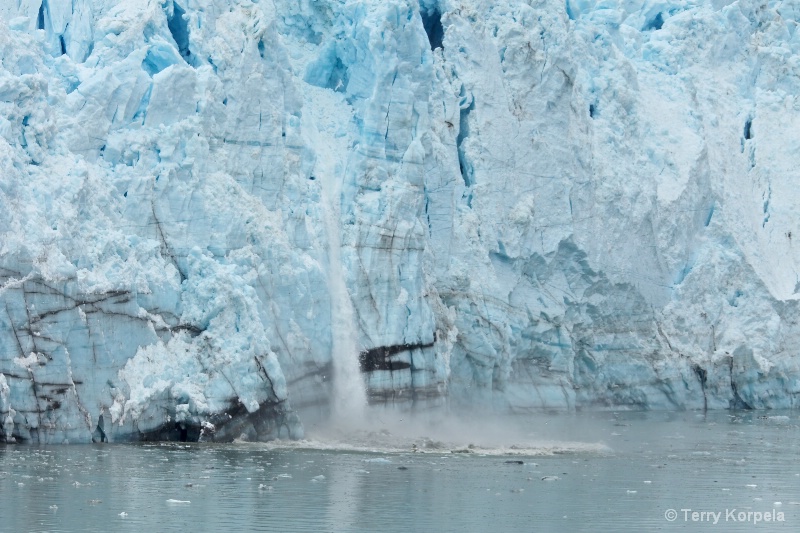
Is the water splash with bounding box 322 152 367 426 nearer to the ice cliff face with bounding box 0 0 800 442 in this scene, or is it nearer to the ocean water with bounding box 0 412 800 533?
the ice cliff face with bounding box 0 0 800 442

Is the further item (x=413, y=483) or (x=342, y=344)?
(x=342, y=344)

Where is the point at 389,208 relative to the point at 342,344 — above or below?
above

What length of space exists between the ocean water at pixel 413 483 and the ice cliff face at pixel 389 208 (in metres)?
1.06

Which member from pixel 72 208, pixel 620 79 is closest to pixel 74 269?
pixel 72 208

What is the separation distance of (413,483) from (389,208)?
19.4 feet

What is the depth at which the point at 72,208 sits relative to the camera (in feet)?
52.4

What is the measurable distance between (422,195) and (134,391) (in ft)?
19.0

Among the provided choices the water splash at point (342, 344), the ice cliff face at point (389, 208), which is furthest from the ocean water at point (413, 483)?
the ice cliff face at point (389, 208)

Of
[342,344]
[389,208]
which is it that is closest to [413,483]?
[342,344]

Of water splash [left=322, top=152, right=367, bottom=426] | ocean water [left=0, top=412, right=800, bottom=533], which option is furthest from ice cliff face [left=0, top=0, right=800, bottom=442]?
ocean water [left=0, top=412, right=800, bottom=533]

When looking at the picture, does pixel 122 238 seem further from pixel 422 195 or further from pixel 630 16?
pixel 630 16

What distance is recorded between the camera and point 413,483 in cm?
1424

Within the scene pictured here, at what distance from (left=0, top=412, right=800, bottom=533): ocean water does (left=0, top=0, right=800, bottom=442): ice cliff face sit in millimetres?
1063

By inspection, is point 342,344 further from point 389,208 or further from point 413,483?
point 413,483
